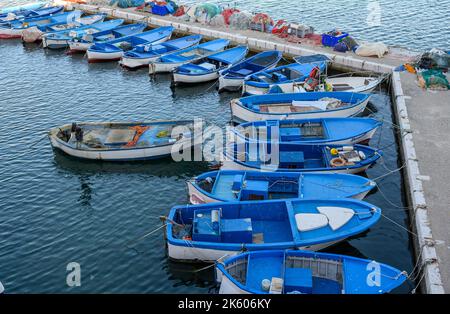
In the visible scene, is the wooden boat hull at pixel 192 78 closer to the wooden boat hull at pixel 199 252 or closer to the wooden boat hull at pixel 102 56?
the wooden boat hull at pixel 102 56

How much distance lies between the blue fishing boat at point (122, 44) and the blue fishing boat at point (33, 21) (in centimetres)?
1343

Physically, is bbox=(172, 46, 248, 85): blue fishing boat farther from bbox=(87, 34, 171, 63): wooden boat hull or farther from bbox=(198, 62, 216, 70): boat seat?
bbox=(87, 34, 171, 63): wooden boat hull

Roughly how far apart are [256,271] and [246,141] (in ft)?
37.2

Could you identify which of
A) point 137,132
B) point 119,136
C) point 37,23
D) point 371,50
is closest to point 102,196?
point 119,136

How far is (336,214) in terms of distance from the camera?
81.3ft

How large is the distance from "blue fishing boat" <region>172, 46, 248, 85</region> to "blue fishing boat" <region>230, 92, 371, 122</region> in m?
8.89

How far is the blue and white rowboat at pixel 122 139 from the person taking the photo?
111 ft

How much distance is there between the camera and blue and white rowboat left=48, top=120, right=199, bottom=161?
3391 cm

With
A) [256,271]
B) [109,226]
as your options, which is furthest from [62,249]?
[256,271]

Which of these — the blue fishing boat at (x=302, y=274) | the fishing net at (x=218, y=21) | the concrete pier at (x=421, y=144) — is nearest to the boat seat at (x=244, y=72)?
the concrete pier at (x=421, y=144)

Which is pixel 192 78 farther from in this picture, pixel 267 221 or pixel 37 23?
pixel 37 23

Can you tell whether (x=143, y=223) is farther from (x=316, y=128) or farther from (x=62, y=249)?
(x=316, y=128)

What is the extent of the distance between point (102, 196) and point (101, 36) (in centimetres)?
3199

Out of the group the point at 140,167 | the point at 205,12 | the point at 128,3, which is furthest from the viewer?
the point at 128,3
